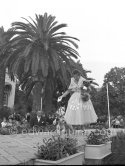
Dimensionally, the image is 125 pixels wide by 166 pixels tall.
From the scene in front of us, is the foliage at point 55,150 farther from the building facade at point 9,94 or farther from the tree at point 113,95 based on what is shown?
the tree at point 113,95

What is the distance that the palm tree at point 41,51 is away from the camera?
2089 centimetres

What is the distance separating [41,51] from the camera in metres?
21.4

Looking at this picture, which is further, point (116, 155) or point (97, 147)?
point (116, 155)

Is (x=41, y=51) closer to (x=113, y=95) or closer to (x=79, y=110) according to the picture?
(x=79, y=110)

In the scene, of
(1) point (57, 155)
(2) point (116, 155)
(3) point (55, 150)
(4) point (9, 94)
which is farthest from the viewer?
(4) point (9, 94)

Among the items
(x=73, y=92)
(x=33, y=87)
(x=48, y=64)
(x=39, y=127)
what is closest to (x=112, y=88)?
(x=33, y=87)

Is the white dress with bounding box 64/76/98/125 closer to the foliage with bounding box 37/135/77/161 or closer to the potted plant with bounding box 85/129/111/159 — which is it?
the potted plant with bounding box 85/129/111/159

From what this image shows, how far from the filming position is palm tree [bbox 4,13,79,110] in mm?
20891

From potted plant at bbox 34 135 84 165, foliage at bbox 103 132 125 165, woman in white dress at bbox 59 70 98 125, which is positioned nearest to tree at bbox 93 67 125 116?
foliage at bbox 103 132 125 165

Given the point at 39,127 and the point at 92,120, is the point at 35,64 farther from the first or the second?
the point at 92,120

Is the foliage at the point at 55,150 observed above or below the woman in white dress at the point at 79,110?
below

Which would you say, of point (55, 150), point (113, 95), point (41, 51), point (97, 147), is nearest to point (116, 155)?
point (97, 147)

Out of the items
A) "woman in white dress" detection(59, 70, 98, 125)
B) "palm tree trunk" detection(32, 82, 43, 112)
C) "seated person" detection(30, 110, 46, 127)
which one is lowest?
"seated person" detection(30, 110, 46, 127)

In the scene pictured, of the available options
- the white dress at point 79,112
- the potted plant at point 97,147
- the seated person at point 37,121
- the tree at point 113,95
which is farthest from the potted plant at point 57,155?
the tree at point 113,95
